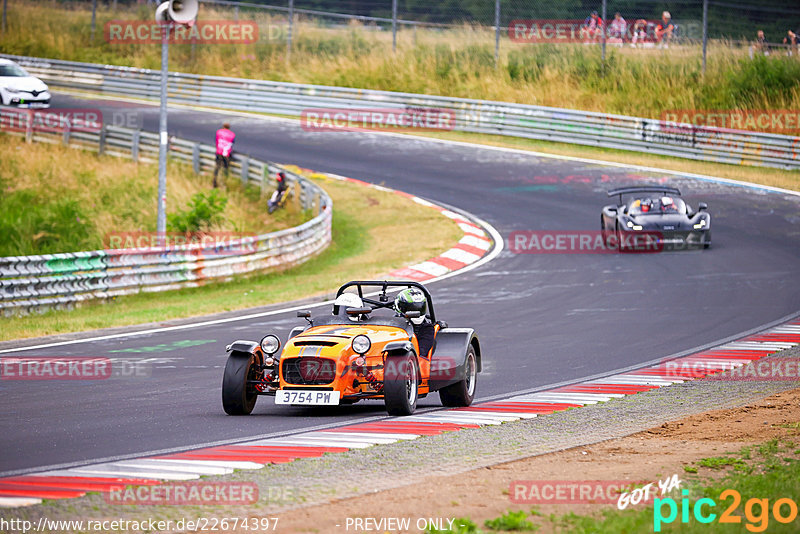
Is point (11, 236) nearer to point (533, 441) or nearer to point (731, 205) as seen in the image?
point (731, 205)

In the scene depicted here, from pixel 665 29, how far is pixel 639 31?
925 millimetres

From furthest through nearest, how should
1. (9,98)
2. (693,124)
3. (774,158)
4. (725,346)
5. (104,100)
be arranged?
(104,100) → (9,98) → (693,124) → (774,158) → (725,346)

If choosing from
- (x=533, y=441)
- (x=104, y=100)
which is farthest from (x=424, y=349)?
(x=104, y=100)

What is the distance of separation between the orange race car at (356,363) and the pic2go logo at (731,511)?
12.3 feet

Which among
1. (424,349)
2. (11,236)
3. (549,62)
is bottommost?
(11,236)

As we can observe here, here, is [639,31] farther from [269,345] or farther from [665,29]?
[269,345]

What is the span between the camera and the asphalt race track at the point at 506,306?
964 cm

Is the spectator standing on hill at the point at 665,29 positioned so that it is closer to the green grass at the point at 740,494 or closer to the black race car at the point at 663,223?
the black race car at the point at 663,223

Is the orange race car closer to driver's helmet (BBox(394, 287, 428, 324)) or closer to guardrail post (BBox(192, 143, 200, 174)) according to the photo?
driver's helmet (BBox(394, 287, 428, 324))

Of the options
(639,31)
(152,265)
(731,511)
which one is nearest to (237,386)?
(731,511)

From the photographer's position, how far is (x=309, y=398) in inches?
385

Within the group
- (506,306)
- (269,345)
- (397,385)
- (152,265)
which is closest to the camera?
(397,385)

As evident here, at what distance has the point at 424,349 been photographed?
1069 cm

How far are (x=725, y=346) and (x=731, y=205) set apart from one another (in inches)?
512
